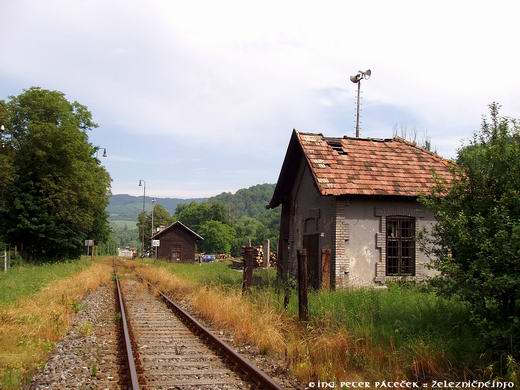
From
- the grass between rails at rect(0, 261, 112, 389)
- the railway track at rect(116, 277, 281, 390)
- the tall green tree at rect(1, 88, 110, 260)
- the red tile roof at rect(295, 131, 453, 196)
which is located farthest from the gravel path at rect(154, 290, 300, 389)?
the tall green tree at rect(1, 88, 110, 260)

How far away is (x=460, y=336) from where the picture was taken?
27.0 feet

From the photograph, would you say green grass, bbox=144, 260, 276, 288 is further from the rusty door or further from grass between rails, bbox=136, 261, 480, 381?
grass between rails, bbox=136, 261, 480, 381

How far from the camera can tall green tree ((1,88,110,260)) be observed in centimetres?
4100

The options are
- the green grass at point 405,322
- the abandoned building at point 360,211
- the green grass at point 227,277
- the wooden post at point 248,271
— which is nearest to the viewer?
the green grass at point 405,322

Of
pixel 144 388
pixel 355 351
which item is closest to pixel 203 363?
pixel 144 388

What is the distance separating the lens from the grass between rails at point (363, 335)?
23.4 feet

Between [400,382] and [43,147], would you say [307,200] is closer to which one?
[400,382]

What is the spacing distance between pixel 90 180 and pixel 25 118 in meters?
7.30

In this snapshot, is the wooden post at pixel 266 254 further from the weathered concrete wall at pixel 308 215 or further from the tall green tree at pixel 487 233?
the tall green tree at pixel 487 233

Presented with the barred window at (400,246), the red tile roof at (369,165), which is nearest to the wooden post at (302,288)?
the red tile roof at (369,165)

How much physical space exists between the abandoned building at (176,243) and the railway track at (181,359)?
197 ft

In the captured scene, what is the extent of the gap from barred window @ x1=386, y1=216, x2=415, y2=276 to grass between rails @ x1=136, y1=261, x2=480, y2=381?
14.0 feet

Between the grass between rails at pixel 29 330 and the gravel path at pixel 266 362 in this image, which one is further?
the grass between rails at pixel 29 330

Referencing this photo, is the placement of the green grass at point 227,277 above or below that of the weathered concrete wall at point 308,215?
below
